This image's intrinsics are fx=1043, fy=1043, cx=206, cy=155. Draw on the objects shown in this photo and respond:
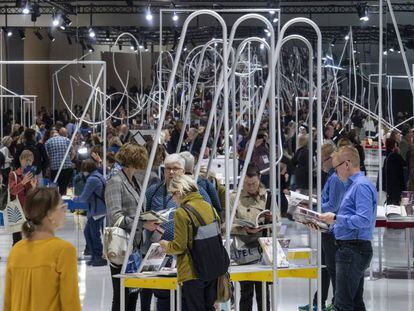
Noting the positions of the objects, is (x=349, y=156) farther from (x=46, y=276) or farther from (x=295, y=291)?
(x=295, y=291)

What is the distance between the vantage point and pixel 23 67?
16.4 m

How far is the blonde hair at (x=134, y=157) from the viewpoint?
21.8 ft

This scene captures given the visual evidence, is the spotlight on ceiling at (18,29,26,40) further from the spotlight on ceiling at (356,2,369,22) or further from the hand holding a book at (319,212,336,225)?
the hand holding a book at (319,212,336,225)

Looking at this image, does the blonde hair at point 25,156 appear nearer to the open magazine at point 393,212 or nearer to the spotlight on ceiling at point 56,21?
the open magazine at point 393,212

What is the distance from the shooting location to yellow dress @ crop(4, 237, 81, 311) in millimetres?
4199

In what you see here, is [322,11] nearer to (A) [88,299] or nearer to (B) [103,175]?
(B) [103,175]

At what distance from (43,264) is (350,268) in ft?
8.42

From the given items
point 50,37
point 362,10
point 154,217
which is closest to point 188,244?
point 154,217

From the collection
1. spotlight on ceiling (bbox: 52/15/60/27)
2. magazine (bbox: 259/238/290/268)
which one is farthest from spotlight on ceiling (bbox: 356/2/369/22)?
magazine (bbox: 259/238/290/268)

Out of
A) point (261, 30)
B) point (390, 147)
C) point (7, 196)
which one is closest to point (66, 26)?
point (261, 30)

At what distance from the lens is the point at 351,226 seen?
6121mm

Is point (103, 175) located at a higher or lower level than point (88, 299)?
higher

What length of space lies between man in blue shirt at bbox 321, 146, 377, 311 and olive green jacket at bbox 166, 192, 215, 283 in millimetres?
813

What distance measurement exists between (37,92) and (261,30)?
11.9ft
